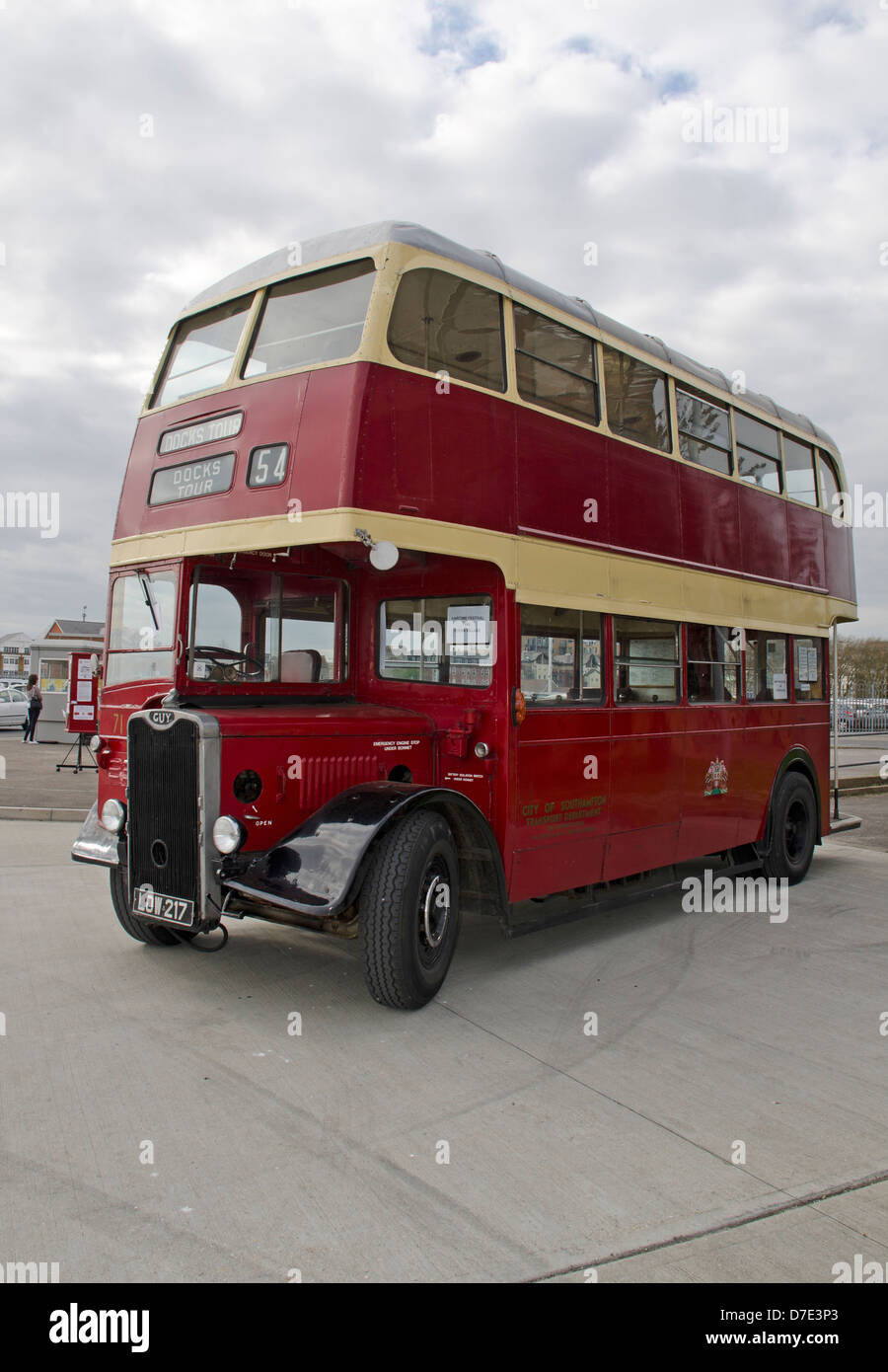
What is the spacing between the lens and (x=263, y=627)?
605 cm

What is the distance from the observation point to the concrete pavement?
298 cm

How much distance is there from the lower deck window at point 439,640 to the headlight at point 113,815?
6.17ft

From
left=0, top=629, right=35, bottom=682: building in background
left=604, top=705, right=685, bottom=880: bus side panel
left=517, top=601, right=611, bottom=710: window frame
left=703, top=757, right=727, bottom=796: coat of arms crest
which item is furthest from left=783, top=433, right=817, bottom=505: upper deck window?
left=0, top=629, right=35, bottom=682: building in background

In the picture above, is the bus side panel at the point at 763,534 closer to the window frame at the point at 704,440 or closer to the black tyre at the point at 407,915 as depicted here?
the window frame at the point at 704,440

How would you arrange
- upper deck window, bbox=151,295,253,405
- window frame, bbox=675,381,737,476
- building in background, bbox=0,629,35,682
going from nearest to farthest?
1. upper deck window, bbox=151,295,253,405
2. window frame, bbox=675,381,737,476
3. building in background, bbox=0,629,35,682

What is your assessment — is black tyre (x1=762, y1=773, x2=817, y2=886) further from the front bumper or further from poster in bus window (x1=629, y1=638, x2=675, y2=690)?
the front bumper

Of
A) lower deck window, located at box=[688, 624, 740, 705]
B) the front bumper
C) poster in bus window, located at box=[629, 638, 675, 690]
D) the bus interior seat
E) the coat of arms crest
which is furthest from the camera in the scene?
the coat of arms crest

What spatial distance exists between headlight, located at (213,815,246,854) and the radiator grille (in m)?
0.12

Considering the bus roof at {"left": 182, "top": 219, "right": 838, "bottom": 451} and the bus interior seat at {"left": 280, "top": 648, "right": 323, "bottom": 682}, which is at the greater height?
the bus roof at {"left": 182, "top": 219, "right": 838, "bottom": 451}

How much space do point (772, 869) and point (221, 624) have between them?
5.81 meters

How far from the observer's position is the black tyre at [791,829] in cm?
894

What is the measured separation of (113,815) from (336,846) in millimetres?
1589
